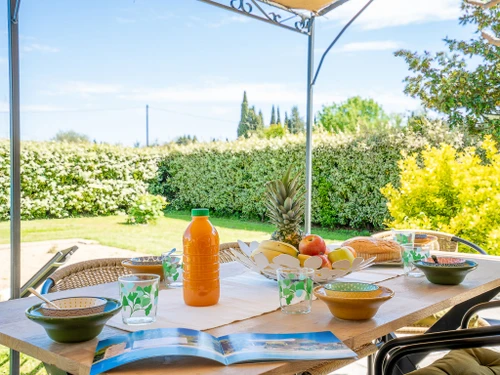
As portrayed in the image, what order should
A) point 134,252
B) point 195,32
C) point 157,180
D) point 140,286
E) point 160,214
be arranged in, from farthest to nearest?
point 195,32 → point 157,180 → point 160,214 → point 134,252 → point 140,286

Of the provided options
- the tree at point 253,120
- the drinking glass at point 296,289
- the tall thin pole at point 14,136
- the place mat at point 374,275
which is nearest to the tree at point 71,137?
the tree at point 253,120

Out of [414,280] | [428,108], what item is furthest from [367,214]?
[414,280]

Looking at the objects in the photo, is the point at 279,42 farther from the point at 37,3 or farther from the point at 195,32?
the point at 37,3

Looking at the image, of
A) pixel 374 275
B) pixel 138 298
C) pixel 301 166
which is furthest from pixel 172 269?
pixel 301 166

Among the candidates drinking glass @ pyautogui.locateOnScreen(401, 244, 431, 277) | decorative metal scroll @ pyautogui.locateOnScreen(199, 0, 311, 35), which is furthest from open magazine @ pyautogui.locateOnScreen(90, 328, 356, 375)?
decorative metal scroll @ pyautogui.locateOnScreen(199, 0, 311, 35)

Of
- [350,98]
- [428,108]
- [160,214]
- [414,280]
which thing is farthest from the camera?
[350,98]

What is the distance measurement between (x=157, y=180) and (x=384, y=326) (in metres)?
9.91

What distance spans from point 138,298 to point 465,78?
7002 mm

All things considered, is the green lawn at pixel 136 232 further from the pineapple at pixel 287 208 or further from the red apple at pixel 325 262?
the red apple at pixel 325 262

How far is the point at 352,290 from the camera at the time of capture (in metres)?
1.24

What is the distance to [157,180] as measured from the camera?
10.7 meters

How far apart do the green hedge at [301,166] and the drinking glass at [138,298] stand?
6.55 metres

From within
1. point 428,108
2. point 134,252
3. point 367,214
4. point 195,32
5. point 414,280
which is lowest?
point 134,252

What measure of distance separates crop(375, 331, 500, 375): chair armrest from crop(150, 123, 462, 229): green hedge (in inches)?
246
